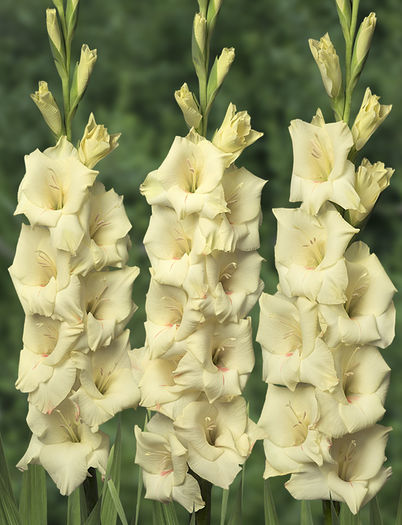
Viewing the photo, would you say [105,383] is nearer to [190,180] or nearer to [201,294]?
[201,294]

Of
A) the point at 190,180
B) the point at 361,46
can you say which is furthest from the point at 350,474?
the point at 361,46

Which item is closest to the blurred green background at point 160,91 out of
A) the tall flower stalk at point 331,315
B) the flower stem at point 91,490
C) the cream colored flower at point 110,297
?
the flower stem at point 91,490

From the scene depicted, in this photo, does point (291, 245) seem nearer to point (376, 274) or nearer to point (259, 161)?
point (376, 274)

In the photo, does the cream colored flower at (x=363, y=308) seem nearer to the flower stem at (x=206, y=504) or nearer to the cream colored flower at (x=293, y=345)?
the cream colored flower at (x=293, y=345)

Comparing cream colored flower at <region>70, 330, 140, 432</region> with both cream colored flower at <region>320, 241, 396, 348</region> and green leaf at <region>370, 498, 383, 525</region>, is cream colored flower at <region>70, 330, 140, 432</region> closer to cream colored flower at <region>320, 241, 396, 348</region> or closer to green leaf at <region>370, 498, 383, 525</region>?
cream colored flower at <region>320, 241, 396, 348</region>

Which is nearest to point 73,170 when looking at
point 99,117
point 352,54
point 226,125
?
point 226,125
